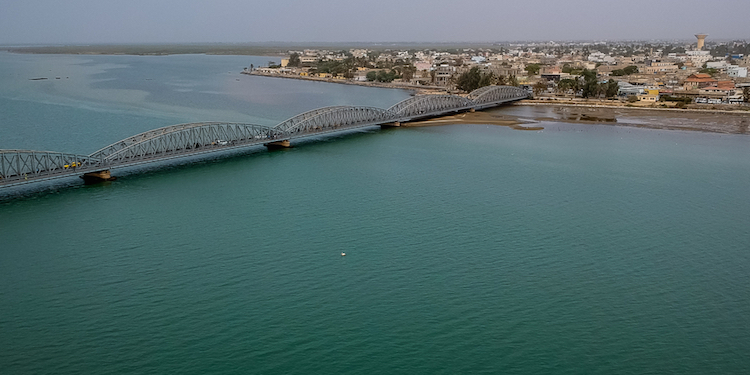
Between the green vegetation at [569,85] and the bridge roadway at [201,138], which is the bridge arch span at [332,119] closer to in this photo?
the bridge roadway at [201,138]

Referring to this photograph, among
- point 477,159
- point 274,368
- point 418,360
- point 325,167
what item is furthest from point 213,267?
point 477,159

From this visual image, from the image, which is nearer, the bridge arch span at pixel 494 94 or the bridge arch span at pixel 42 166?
the bridge arch span at pixel 42 166

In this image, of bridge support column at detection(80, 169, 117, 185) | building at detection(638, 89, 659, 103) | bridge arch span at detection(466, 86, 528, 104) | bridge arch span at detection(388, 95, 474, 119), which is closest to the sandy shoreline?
bridge arch span at detection(388, 95, 474, 119)

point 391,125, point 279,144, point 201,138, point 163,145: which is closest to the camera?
point 163,145

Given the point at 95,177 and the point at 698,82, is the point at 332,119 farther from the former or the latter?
the point at 698,82

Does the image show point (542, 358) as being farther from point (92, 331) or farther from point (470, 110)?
point (470, 110)

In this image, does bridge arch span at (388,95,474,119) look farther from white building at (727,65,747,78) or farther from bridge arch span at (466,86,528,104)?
white building at (727,65,747,78)

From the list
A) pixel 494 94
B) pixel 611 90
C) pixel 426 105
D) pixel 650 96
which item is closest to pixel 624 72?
pixel 650 96

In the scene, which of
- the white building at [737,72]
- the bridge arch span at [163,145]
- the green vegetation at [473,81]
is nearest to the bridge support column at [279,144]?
the bridge arch span at [163,145]
